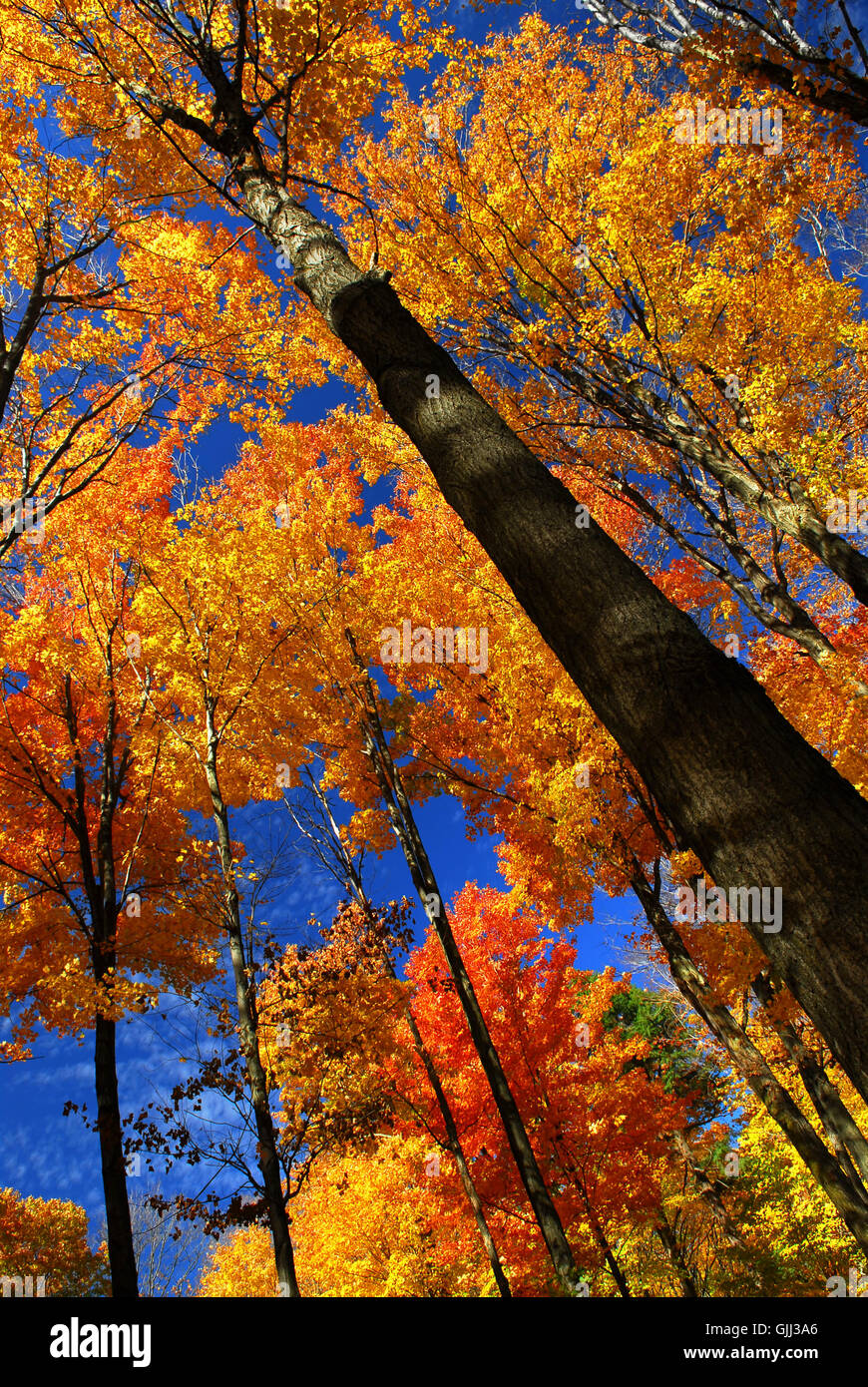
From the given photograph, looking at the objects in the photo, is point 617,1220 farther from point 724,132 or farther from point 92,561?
point 724,132

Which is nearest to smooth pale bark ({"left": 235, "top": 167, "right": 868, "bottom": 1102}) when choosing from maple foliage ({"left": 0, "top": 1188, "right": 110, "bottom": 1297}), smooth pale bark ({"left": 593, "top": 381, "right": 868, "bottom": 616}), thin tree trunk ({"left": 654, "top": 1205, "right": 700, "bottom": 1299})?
smooth pale bark ({"left": 593, "top": 381, "right": 868, "bottom": 616})

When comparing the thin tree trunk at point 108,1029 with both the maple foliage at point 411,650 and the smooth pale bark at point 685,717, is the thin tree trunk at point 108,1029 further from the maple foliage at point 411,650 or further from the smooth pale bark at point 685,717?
the smooth pale bark at point 685,717

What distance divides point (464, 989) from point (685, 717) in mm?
6732

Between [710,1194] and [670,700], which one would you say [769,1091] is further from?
[670,700]

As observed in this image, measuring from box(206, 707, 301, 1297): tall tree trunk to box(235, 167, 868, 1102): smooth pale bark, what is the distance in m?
5.48

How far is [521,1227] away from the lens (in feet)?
31.3

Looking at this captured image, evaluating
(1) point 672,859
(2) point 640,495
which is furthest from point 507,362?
→ (1) point 672,859

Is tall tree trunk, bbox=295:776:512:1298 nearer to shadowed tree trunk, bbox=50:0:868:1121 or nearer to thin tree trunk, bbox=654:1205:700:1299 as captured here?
thin tree trunk, bbox=654:1205:700:1299

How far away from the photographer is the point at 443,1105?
7.79m

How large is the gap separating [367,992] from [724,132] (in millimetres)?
11736

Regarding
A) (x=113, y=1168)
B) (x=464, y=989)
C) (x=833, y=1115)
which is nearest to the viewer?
(x=113, y=1168)

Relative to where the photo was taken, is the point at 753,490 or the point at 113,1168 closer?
the point at 113,1168

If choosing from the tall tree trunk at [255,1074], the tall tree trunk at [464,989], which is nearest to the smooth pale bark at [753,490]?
the tall tree trunk at [464,989]

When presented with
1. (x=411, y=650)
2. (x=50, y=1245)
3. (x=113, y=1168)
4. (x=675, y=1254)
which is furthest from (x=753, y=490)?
(x=50, y=1245)
